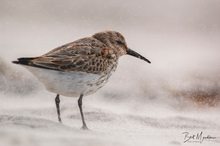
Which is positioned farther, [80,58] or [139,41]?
[139,41]

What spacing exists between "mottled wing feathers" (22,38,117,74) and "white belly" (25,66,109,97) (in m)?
0.01

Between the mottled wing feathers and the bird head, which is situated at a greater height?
the bird head

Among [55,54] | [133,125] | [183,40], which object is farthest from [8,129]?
[183,40]

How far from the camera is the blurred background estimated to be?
66.3 inches

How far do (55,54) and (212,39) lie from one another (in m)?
0.55

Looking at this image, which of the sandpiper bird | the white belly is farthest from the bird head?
the white belly

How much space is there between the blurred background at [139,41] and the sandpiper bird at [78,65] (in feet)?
0.22

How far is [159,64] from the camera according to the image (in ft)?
5.86

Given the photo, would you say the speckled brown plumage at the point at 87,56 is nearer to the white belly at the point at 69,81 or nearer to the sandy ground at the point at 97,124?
the white belly at the point at 69,81

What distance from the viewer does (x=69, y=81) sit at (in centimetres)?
156

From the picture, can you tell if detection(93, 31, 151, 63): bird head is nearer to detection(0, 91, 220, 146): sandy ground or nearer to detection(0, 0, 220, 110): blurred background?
detection(0, 0, 220, 110): blurred background

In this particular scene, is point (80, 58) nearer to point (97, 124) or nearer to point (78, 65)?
point (78, 65)

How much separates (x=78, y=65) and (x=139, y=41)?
28cm

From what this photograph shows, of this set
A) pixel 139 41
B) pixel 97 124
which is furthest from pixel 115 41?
pixel 97 124
